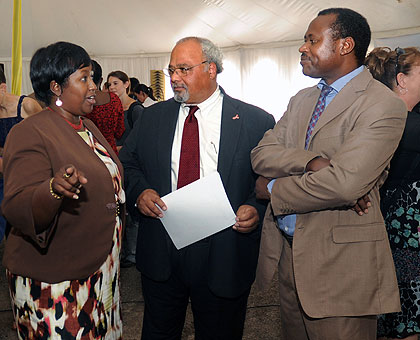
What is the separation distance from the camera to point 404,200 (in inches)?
95.0

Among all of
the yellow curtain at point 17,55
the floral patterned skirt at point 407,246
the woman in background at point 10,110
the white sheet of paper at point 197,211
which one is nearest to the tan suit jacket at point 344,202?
the white sheet of paper at point 197,211

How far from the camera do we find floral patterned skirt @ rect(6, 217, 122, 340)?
183 centimetres

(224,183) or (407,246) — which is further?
(407,246)

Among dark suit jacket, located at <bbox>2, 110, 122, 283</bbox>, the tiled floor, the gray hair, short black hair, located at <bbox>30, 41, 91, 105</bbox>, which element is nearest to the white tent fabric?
the tiled floor

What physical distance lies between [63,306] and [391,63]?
204 cm

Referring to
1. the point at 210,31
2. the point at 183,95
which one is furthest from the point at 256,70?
the point at 183,95

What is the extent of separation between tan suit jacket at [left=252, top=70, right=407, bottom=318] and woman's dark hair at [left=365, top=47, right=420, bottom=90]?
0.68m

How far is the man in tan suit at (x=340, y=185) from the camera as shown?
1659 millimetres

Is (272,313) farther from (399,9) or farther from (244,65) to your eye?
(244,65)

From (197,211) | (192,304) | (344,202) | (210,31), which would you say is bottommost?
(192,304)

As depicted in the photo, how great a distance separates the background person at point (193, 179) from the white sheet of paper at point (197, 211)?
100 millimetres

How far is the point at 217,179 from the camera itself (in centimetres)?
194

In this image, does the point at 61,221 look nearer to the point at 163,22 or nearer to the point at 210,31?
the point at 163,22

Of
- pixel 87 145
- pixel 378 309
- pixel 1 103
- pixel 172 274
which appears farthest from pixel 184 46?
pixel 1 103
